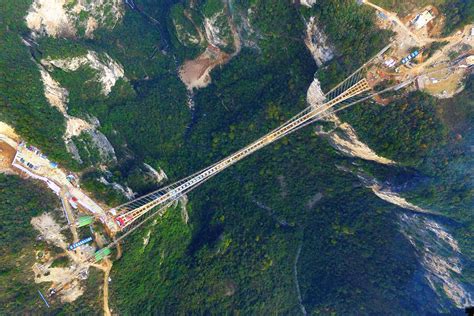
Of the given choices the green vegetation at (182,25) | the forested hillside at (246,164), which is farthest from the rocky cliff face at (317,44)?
the green vegetation at (182,25)

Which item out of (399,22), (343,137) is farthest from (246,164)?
(399,22)

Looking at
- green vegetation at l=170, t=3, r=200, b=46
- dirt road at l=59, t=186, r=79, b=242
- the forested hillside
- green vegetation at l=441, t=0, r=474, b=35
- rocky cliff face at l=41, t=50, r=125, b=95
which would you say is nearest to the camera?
green vegetation at l=441, t=0, r=474, b=35

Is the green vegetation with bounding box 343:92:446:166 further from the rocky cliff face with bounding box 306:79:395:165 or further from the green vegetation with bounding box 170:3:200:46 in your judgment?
the green vegetation with bounding box 170:3:200:46

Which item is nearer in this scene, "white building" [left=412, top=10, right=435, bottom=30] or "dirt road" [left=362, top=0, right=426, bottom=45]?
"white building" [left=412, top=10, right=435, bottom=30]

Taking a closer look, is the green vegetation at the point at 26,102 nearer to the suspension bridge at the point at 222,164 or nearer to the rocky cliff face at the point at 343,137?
the suspension bridge at the point at 222,164

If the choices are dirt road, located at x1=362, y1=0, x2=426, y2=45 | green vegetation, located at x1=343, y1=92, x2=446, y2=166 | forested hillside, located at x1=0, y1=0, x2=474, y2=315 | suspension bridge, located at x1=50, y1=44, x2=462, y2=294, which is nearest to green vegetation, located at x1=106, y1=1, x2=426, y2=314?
forested hillside, located at x1=0, y1=0, x2=474, y2=315

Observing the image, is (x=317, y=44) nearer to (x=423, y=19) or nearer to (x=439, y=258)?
(x=423, y=19)

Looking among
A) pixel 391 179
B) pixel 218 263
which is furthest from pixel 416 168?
pixel 218 263

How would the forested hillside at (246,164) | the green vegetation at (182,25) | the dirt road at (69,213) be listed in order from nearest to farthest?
the forested hillside at (246,164) → the dirt road at (69,213) → the green vegetation at (182,25)

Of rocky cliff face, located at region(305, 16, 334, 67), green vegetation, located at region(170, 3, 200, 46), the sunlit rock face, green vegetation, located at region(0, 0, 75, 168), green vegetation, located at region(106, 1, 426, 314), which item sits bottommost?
the sunlit rock face

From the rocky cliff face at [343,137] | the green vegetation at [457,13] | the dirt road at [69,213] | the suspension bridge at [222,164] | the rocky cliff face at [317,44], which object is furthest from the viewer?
the rocky cliff face at [317,44]
